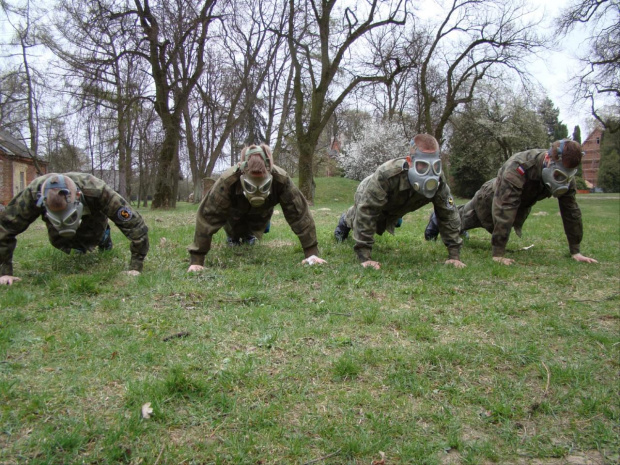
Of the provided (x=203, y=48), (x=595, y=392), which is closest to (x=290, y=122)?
(x=203, y=48)

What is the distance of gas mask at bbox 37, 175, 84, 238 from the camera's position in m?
5.09

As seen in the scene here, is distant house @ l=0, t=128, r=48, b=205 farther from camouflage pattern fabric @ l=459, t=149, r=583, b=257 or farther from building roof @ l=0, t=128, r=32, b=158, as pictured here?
camouflage pattern fabric @ l=459, t=149, r=583, b=257

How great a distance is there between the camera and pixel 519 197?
6906 millimetres

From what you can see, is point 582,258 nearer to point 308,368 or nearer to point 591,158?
point 308,368

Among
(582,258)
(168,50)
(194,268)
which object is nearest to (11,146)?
(168,50)

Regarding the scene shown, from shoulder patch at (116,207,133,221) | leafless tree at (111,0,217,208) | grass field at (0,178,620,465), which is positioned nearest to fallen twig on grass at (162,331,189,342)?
grass field at (0,178,620,465)

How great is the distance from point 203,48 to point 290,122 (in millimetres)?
12116

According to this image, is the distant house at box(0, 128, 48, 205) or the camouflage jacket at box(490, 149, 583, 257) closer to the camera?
the camouflage jacket at box(490, 149, 583, 257)

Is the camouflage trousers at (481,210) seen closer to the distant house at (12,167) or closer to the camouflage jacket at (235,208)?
the camouflage jacket at (235,208)

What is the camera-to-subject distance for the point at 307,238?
6.39 meters

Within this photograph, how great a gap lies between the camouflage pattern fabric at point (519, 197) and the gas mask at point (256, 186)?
3.72m

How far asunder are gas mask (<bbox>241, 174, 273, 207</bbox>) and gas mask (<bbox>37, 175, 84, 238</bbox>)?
2.03 meters

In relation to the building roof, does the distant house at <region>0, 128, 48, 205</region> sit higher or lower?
lower

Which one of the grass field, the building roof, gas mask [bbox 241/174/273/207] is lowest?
the grass field
